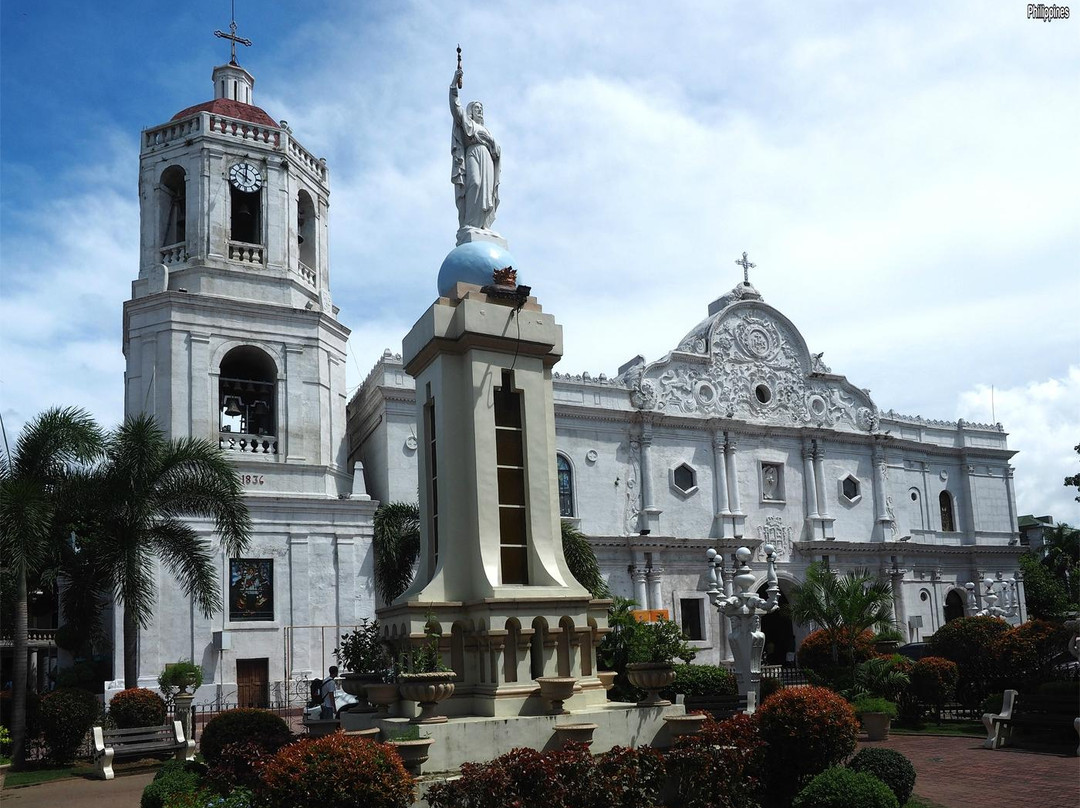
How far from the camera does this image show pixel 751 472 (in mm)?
34688

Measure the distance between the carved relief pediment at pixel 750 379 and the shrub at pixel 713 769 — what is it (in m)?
23.6

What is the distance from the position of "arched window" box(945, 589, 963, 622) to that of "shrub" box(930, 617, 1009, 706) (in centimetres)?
1930

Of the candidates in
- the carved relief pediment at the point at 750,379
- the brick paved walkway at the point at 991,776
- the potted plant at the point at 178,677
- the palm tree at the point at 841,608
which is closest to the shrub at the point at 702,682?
the palm tree at the point at 841,608

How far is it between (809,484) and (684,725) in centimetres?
2657

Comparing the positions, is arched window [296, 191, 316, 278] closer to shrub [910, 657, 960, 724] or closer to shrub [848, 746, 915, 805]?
shrub [910, 657, 960, 724]

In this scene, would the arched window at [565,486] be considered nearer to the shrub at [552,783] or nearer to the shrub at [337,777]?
the shrub at [552,783]

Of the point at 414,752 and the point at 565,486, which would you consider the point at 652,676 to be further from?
the point at 565,486

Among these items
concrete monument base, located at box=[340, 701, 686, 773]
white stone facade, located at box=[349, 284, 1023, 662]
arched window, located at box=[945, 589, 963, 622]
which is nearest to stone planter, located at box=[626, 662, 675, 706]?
concrete monument base, located at box=[340, 701, 686, 773]

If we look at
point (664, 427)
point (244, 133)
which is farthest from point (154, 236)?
point (664, 427)

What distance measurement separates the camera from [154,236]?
27094 mm

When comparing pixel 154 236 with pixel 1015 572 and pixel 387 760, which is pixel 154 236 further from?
pixel 1015 572

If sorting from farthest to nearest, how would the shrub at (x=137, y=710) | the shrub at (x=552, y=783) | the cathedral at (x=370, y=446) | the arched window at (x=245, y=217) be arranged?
the arched window at (x=245, y=217) < the cathedral at (x=370, y=446) < the shrub at (x=137, y=710) < the shrub at (x=552, y=783)

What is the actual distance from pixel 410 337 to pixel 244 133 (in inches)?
716

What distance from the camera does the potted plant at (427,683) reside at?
9.30 m
